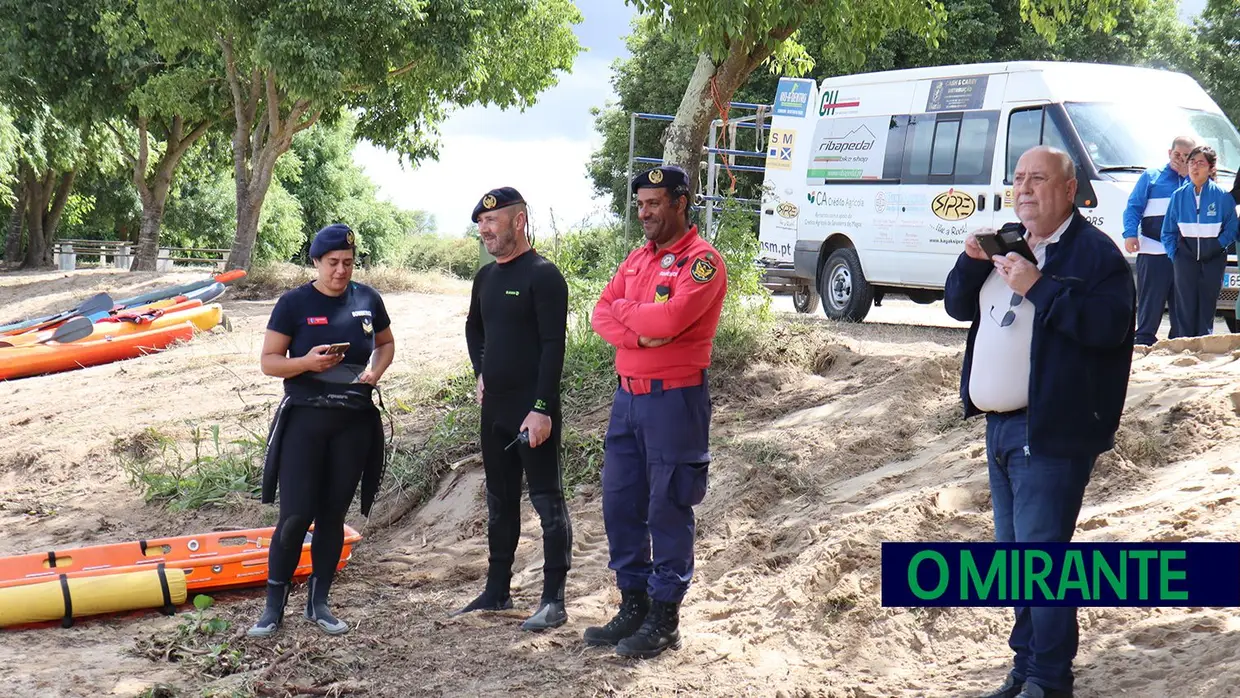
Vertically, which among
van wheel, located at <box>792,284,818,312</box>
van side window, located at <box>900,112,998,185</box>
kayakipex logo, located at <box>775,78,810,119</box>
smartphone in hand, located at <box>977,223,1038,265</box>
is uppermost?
kayakipex logo, located at <box>775,78,810,119</box>

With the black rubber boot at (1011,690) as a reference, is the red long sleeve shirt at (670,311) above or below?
above

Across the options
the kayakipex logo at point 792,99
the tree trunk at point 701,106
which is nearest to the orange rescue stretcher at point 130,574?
the tree trunk at point 701,106

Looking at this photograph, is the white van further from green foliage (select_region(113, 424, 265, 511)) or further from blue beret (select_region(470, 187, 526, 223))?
green foliage (select_region(113, 424, 265, 511))

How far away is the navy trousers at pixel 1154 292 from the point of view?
30.9ft

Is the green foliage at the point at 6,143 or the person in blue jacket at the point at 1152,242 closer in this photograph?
the person in blue jacket at the point at 1152,242

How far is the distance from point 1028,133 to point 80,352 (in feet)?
38.3

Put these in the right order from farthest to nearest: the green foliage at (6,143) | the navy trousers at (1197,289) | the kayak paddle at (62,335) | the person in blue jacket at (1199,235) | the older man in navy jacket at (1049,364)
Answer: the green foliage at (6,143) < the kayak paddle at (62,335) < the navy trousers at (1197,289) < the person in blue jacket at (1199,235) < the older man in navy jacket at (1049,364)

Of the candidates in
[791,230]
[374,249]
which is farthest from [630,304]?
[374,249]

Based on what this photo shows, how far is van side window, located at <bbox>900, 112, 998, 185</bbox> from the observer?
1186 cm

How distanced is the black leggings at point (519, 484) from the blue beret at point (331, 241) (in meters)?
1.01

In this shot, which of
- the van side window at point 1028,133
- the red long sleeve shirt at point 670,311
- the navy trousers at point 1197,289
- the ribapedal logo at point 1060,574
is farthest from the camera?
the van side window at point 1028,133

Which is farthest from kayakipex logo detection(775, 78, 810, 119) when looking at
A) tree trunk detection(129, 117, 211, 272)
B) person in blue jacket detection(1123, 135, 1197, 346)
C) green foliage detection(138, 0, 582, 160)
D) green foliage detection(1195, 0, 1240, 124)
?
tree trunk detection(129, 117, 211, 272)

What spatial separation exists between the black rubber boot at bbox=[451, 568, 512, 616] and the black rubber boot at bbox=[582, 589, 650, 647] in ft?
2.69

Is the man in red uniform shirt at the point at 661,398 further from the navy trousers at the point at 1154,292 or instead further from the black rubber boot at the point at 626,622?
the navy trousers at the point at 1154,292
